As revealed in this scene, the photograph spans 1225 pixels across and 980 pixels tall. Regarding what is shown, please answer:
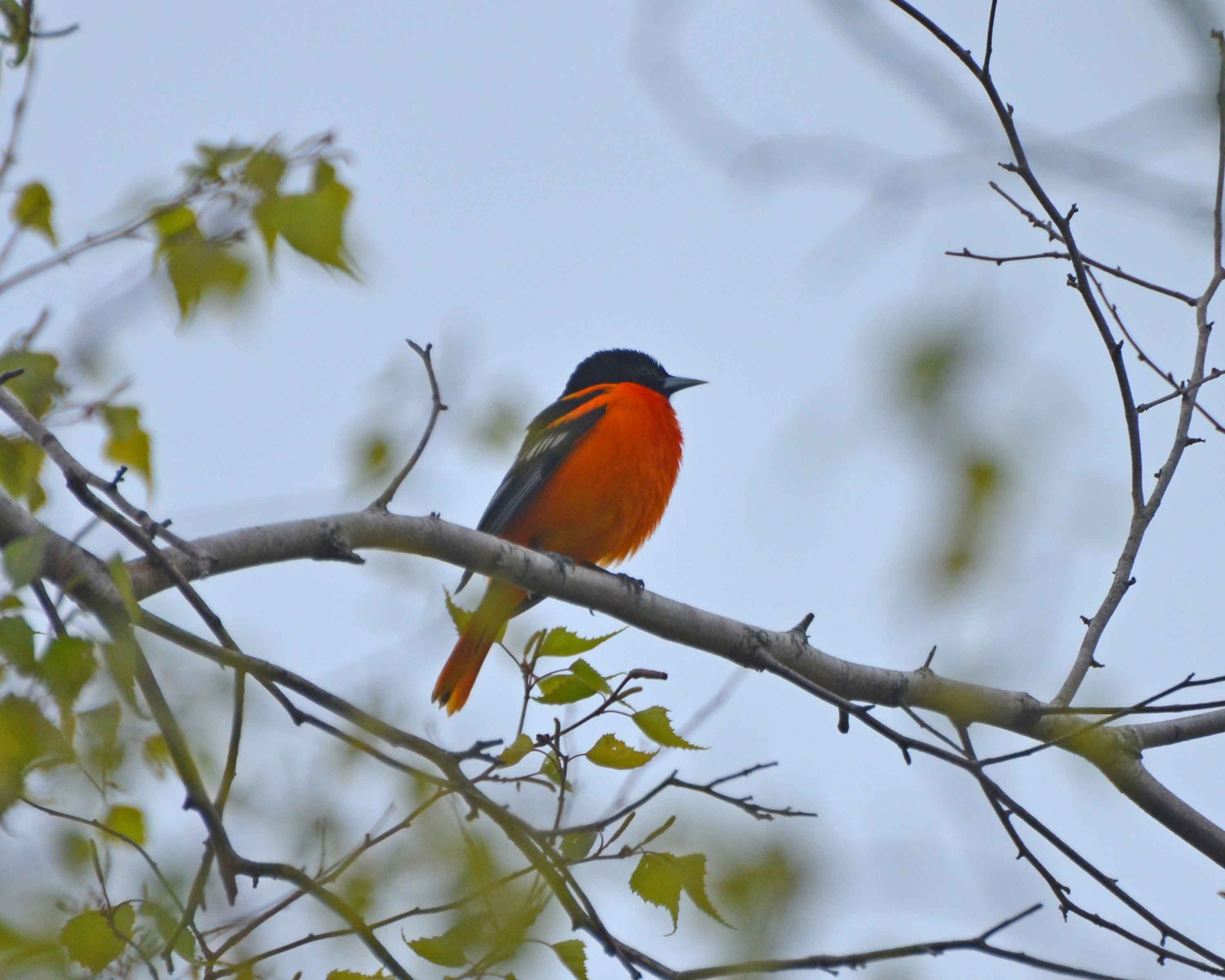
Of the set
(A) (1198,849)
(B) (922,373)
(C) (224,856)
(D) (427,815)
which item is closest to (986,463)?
(B) (922,373)

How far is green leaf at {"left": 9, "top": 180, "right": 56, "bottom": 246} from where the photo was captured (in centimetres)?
244

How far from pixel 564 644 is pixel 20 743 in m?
0.97

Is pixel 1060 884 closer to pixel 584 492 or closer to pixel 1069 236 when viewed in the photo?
pixel 1069 236

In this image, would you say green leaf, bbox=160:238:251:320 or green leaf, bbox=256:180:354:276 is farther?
green leaf, bbox=160:238:251:320

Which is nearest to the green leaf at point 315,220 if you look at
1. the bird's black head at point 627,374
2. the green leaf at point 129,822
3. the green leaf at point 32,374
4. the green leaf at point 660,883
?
the green leaf at point 32,374

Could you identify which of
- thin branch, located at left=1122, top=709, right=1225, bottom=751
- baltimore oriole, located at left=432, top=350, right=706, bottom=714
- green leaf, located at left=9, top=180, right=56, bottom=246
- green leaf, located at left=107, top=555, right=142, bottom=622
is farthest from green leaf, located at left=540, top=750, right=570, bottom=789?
baltimore oriole, located at left=432, top=350, right=706, bottom=714

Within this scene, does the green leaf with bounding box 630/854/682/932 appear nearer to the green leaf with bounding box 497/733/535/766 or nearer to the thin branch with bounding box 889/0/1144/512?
the green leaf with bounding box 497/733/535/766

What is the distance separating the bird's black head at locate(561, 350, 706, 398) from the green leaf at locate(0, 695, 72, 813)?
17.2ft

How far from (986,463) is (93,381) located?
1.72 metres

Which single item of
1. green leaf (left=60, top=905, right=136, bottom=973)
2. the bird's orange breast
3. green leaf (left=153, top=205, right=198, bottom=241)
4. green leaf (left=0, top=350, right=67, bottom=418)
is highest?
the bird's orange breast

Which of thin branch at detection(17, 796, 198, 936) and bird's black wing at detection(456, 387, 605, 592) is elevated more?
bird's black wing at detection(456, 387, 605, 592)

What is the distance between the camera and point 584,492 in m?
5.47

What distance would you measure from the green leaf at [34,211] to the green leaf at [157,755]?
3.33 feet

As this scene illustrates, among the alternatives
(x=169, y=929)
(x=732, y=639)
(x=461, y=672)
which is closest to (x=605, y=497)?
(x=461, y=672)
